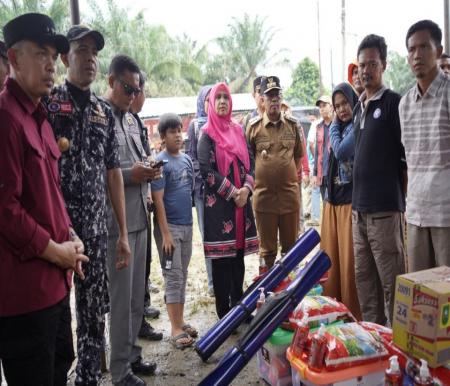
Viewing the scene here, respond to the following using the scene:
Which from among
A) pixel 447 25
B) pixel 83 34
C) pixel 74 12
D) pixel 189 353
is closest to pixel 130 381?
pixel 189 353

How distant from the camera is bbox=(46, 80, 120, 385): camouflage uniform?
7.23 feet

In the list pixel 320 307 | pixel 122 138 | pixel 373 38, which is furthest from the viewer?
pixel 373 38

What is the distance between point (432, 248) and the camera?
2.68 metres

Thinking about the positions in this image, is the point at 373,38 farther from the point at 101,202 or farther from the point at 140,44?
the point at 140,44

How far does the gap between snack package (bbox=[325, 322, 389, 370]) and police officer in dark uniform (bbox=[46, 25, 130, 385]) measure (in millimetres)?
1193

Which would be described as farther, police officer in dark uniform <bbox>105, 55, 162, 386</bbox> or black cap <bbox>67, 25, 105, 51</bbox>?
police officer in dark uniform <bbox>105, 55, 162, 386</bbox>

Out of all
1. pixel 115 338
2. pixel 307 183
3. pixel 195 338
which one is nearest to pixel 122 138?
pixel 115 338

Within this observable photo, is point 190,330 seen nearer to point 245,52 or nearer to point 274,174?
point 274,174

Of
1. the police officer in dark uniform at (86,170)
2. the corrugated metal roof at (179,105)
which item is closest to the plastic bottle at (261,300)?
the police officer in dark uniform at (86,170)

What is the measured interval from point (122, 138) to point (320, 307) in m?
1.56

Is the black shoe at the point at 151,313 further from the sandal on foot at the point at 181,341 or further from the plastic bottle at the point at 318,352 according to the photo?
the plastic bottle at the point at 318,352

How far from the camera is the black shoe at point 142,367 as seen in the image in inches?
117

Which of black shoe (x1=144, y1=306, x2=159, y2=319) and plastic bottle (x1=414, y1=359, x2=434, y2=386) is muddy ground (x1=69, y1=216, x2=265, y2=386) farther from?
plastic bottle (x1=414, y1=359, x2=434, y2=386)

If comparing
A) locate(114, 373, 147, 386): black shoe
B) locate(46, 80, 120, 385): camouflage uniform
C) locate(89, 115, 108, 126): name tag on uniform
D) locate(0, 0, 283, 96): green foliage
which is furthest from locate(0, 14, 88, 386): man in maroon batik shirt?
locate(0, 0, 283, 96): green foliage
